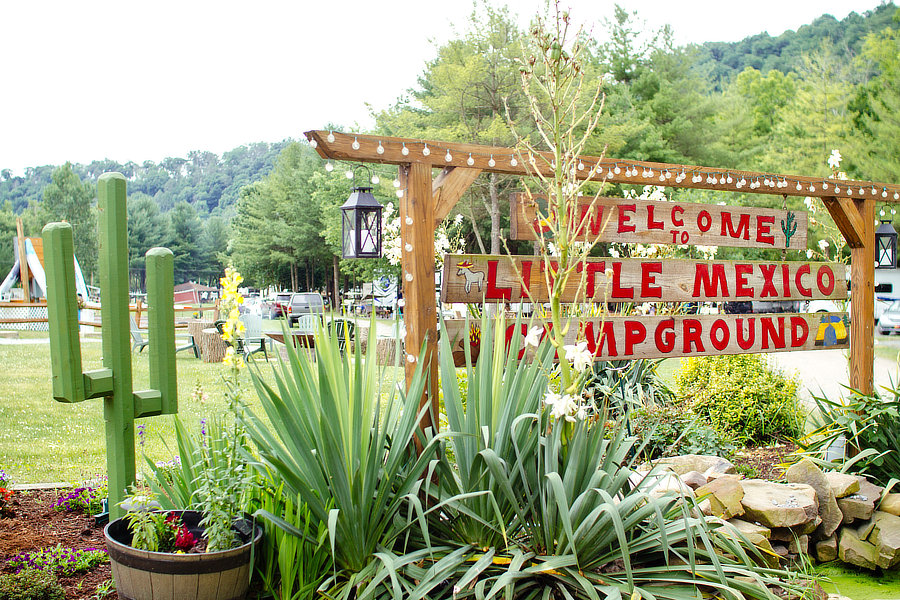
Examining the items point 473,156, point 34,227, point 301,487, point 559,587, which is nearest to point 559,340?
point 559,587

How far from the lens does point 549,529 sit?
8.63ft

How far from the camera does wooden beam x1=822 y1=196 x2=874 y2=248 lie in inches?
226

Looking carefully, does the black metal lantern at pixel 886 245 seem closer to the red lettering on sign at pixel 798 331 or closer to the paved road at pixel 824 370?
the red lettering on sign at pixel 798 331

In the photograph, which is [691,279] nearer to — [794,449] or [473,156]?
[473,156]

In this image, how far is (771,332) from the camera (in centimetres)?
525

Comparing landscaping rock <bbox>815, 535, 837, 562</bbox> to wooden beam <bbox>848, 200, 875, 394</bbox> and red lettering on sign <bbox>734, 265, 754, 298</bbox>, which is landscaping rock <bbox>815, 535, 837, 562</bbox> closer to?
red lettering on sign <bbox>734, 265, 754, 298</bbox>

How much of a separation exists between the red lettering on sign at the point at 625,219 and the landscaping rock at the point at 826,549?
229cm

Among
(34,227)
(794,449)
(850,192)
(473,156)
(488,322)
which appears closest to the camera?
(488,322)

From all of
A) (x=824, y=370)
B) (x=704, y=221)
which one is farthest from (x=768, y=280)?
(x=824, y=370)

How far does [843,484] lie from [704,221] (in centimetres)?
197

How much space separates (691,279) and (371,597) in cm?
339

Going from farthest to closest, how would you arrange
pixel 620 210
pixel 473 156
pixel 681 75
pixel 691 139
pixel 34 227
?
pixel 34 227 → pixel 681 75 → pixel 691 139 → pixel 620 210 → pixel 473 156

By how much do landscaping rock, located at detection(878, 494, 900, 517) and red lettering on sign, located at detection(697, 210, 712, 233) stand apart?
211cm

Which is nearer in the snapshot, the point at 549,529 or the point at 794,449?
the point at 549,529
